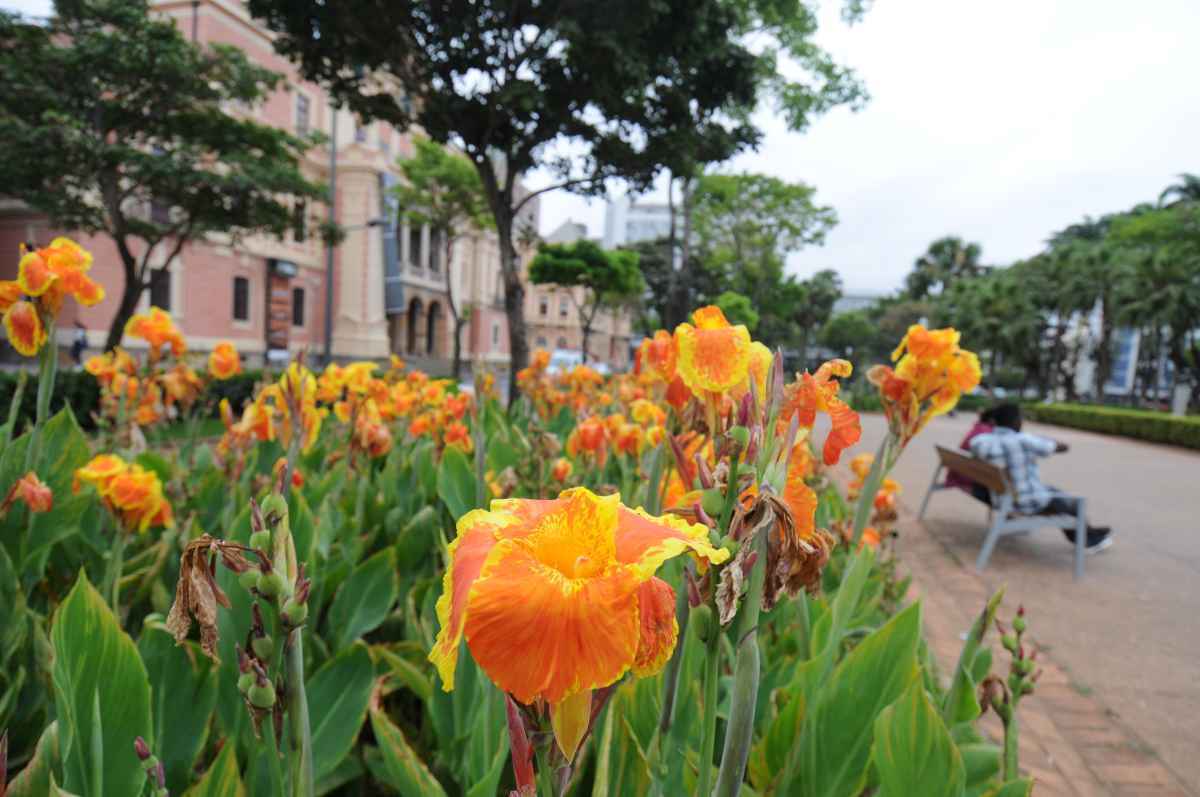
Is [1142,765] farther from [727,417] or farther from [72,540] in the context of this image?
[72,540]

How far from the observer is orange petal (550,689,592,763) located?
457 millimetres

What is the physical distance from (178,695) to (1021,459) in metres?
4.79

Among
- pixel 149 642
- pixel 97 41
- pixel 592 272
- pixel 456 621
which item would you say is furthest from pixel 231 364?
pixel 592 272

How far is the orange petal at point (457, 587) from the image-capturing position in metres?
0.45

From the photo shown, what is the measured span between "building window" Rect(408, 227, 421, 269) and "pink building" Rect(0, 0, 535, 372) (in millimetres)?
62

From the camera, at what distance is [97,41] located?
9203 mm

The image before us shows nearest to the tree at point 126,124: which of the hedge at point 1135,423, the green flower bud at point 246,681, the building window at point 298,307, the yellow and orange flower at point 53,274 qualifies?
the yellow and orange flower at point 53,274

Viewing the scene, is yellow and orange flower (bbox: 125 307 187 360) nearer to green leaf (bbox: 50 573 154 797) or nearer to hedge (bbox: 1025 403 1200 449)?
green leaf (bbox: 50 573 154 797)

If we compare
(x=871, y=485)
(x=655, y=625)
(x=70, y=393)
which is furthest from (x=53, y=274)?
(x=70, y=393)

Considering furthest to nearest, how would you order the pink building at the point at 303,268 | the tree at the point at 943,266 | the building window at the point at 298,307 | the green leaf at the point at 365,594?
the tree at the point at 943,266, the building window at the point at 298,307, the pink building at the point at 303,268, the green leaf at the point at 365,594

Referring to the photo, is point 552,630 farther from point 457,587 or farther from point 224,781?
point 224,781

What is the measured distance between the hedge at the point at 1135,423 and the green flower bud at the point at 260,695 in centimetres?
1803

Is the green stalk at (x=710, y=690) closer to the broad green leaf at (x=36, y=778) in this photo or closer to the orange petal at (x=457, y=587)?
the orange petal at (x=457, y=587)

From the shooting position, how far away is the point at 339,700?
1208 millimetres
